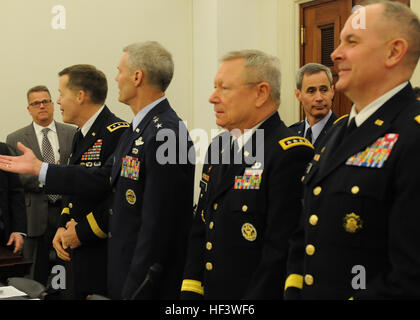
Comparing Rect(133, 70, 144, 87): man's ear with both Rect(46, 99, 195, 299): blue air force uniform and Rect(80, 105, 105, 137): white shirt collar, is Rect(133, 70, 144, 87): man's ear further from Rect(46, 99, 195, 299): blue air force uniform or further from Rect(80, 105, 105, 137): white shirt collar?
Rect(80, 105, 105, 137): white shirt collar

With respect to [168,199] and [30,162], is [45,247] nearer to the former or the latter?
[30,162]

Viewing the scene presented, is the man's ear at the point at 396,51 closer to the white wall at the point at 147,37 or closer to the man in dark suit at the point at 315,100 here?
the man in dark suit at the point at 315,100

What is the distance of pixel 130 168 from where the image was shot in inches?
79.2

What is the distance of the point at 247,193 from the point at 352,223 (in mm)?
434

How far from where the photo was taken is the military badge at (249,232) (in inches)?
62.4

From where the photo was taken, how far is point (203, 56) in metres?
4.94

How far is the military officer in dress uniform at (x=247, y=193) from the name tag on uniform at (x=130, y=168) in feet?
0.93

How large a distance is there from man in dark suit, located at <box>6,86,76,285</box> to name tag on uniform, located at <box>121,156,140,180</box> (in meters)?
1.90

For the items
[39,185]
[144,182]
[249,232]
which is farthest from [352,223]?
[39,185]

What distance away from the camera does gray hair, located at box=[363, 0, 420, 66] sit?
1.30 meters

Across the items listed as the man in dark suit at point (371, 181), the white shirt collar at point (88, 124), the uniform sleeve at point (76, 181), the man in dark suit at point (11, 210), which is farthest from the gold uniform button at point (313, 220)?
the man in dark suit at point (11, 210)

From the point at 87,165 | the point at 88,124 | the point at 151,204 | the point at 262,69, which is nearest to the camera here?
the point at 262,69

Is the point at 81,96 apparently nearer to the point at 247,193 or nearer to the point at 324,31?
the point at 247,193

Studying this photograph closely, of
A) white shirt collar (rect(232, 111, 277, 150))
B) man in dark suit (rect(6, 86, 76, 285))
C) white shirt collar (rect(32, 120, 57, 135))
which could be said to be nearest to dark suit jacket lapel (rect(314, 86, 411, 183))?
white shirt collar (rect(232, 111, 277, 150))
